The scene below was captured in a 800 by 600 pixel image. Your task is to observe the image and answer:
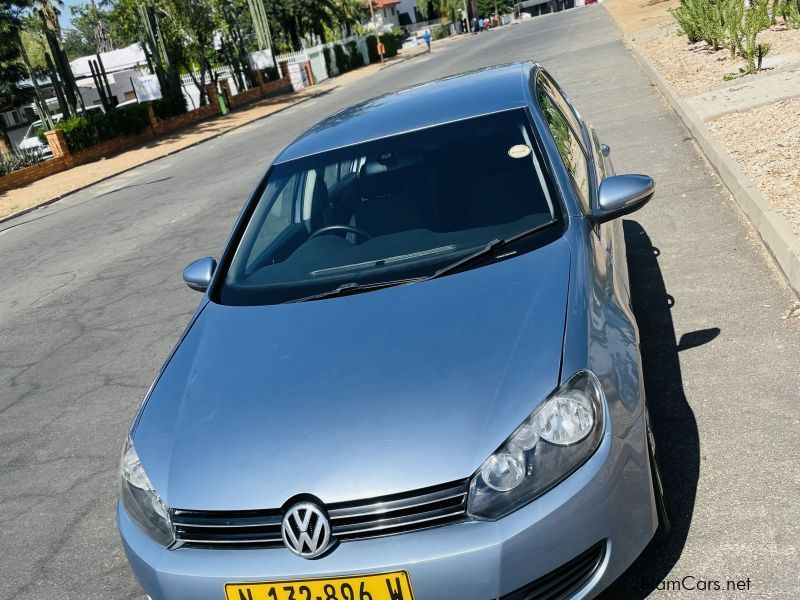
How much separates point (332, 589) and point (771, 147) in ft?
24.1

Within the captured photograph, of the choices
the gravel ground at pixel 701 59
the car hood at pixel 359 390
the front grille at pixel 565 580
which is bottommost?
the gravel ground at pixel 701 59

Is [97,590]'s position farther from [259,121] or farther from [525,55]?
[525,55]

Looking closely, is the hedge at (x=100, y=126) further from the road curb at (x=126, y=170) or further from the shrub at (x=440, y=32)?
the shrub at (x=440, y=32)

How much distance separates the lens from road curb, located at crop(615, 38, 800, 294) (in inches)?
216

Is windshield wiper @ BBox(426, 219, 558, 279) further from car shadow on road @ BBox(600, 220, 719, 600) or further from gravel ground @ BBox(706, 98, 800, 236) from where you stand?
gravel ground @ BBox(706, 98, 800, 236)

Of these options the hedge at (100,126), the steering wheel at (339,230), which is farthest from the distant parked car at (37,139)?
the steering wheel at (339,230)

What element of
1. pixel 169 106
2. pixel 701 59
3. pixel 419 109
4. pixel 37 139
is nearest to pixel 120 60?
pixel 37 139

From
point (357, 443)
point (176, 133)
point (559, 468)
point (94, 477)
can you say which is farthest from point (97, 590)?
point (176, 133)

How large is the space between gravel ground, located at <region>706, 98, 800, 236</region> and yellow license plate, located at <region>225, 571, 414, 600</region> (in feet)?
14.5

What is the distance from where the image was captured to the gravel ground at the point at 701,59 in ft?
45.4

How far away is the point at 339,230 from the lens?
403 centimetres

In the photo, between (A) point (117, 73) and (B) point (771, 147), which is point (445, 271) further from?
(A) point (117, 73)

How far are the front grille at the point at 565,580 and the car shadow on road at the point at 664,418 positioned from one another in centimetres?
41

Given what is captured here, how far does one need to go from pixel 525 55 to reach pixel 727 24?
16.5m
